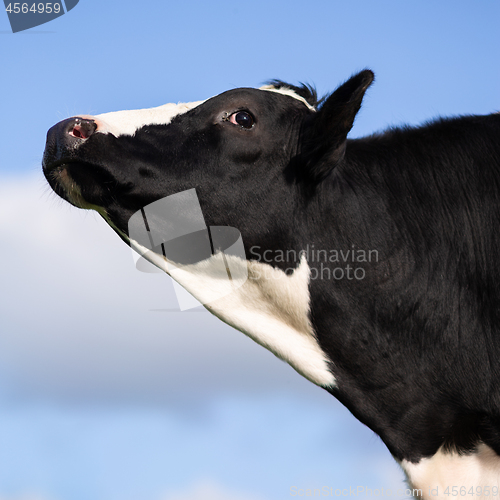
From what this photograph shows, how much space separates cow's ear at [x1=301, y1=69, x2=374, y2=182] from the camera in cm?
403

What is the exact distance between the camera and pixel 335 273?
424 centimetres

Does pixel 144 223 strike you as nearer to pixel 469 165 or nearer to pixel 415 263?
pixel 415 263

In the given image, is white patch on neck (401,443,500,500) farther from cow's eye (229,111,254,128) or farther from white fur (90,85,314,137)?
white fur (90,85,314,137)

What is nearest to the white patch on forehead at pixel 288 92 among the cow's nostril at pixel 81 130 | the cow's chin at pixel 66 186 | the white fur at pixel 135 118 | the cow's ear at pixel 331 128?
the cow's ear at pixel 331 128

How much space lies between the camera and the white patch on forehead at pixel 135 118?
4141 mm

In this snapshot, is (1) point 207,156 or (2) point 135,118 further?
(2) point 135,118

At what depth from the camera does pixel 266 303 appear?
437 cm

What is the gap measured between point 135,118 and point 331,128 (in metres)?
1.34

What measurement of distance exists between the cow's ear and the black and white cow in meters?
0.01

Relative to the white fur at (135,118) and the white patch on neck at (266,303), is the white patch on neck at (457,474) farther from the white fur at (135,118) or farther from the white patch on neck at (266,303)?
the white fur at (135,118)

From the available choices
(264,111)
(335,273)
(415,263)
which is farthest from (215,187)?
(415,263)

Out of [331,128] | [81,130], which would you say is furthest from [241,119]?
[81,130]

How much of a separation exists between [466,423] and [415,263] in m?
1.15

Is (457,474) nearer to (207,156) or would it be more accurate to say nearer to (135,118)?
(207,156)
